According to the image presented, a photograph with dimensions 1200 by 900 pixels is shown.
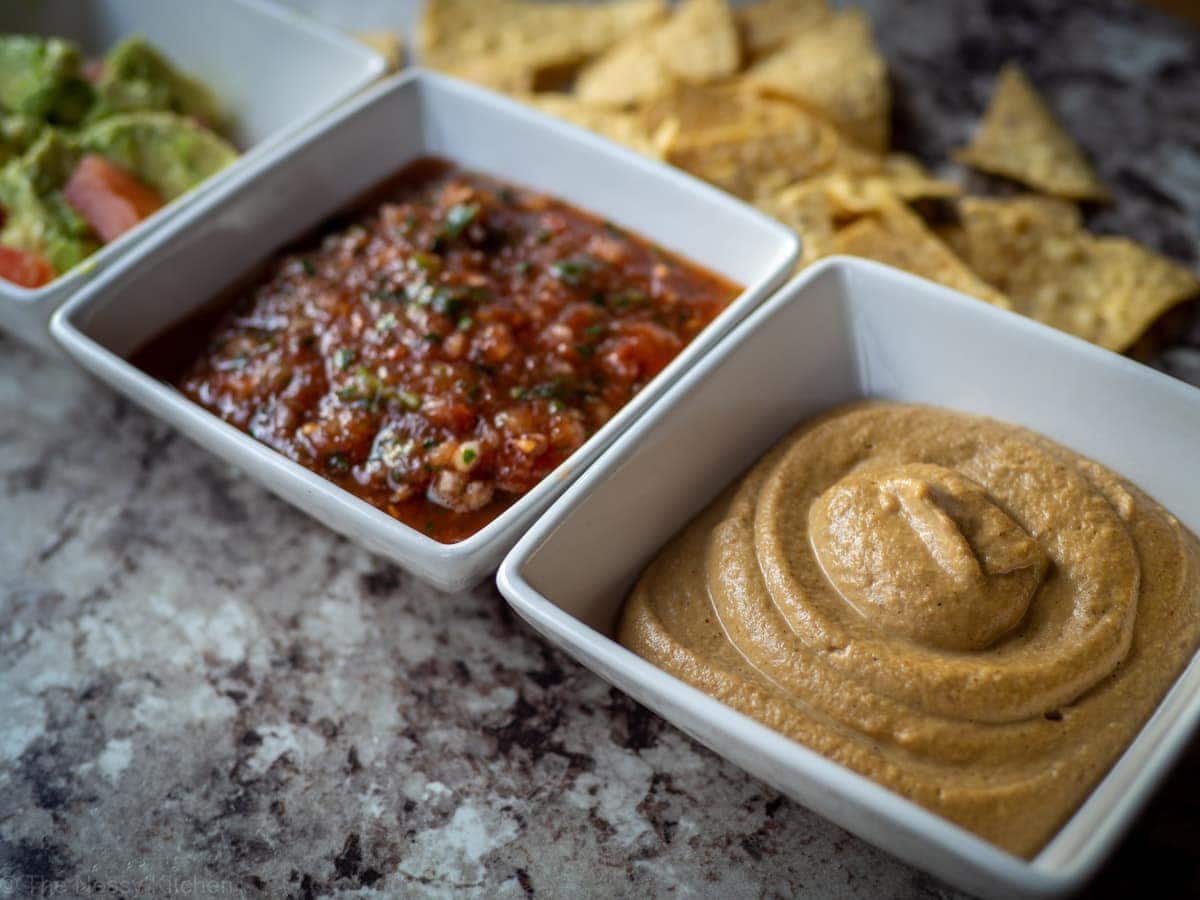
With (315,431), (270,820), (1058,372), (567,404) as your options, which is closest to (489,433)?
(567,404)

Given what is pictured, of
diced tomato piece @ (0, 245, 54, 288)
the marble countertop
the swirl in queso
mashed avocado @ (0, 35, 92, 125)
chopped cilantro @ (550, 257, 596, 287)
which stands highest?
mashed avocado @ (0, 35, 92, 125)

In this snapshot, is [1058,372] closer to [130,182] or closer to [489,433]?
[489,433]

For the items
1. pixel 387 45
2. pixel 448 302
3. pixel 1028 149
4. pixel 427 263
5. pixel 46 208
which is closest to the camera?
pixel 448 302

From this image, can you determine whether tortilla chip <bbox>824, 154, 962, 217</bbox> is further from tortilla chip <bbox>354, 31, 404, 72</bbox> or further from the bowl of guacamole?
the bowl of guacamole

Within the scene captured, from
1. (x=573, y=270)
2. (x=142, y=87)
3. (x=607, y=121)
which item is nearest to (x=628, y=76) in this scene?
(x=607, y=121)

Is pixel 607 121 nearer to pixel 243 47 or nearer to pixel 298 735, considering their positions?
pixel 243 47

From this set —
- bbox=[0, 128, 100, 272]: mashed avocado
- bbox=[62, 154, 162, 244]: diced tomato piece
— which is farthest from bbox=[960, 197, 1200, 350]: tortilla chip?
bbox=[0, 128, 100, 272]: mashed avocado
